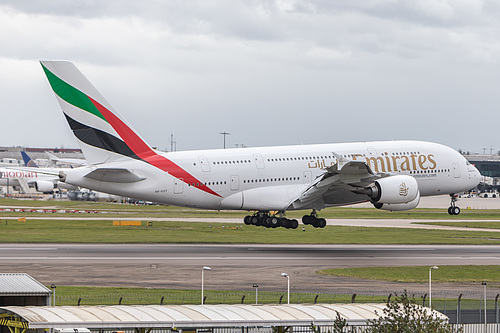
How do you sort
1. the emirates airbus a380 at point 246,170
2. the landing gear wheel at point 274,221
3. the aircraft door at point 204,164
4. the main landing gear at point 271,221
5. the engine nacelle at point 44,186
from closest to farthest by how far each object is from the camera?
the emirates airbus a380 at point 246,170 → the aircraft door at point 204,164 → the main landing gear at point 271,221 → the landing gear wheel at point 274,221 → the engine nacelle at point 44,186

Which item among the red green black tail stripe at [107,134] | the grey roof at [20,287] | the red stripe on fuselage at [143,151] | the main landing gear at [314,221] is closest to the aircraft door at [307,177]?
the main landing gear at [314,221]

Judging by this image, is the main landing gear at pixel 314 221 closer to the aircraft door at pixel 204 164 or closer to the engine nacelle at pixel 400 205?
the engine nacelle at pixel 400 205

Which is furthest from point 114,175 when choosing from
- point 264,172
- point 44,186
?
point 44,186

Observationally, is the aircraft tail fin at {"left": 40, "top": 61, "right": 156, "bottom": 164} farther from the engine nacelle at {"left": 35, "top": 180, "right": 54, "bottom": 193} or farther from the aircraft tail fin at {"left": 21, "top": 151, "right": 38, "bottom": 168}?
the aircraft tail fin at {"left": 21, "top": 151, "right": 38, "bottom": 168}

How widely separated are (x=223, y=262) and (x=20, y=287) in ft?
72.9

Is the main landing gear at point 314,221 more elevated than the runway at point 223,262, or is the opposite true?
the main landing gear at point 314,221

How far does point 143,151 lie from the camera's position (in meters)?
56.0

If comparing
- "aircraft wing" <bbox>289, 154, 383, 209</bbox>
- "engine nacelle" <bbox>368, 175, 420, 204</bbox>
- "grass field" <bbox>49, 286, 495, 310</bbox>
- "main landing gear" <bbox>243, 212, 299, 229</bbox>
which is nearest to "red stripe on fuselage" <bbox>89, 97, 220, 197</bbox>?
"main landing gear" <bbox>243, 212, 299, 229</bbox>

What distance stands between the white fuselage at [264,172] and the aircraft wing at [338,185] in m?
0.34

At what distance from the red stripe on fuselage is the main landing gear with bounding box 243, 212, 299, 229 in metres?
Result: 6.37

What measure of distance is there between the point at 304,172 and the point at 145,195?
42.7 ft

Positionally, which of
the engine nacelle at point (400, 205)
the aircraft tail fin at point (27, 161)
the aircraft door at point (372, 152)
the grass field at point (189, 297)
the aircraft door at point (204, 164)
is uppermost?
the aircraft tail fin at point (27, 161)

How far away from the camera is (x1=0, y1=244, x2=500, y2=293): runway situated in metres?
41.5

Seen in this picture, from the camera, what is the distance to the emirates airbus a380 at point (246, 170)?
53.9m
